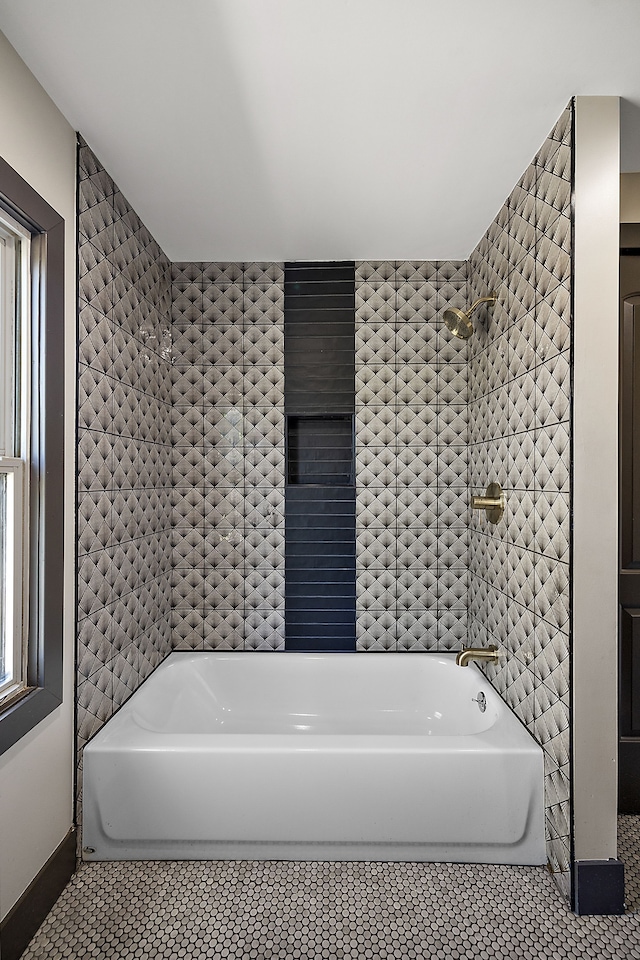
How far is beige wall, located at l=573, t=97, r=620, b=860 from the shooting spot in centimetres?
177

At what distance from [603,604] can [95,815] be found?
183cm

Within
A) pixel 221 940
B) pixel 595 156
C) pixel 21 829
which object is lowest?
pixel 221 940

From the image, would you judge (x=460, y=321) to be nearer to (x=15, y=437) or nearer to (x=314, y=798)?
(x=15, y=437)

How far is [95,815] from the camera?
2002mm

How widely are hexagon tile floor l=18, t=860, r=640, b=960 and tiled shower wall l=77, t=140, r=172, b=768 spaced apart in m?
0.53

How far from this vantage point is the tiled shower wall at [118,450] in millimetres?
2053

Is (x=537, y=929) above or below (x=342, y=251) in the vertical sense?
below

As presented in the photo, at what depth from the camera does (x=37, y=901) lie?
1.71 meters

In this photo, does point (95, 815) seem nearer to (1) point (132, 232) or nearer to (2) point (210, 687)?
(2) point (210, 687)

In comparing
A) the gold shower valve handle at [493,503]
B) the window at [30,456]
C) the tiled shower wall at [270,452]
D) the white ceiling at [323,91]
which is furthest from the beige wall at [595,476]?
the window at [30,456]

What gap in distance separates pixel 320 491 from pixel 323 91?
1.87 meters

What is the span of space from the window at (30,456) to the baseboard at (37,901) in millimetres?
489

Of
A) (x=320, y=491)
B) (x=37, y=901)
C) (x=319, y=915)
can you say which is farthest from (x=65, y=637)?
(x=320, y=491)

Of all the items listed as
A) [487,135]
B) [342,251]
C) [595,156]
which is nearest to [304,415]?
[342,251]
